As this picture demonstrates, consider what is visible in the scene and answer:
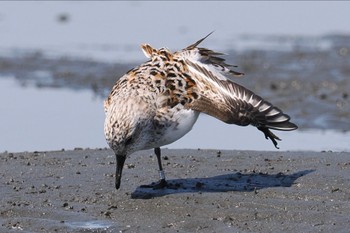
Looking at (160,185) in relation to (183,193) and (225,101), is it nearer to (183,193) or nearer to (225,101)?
(183,193)

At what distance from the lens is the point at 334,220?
7.74m

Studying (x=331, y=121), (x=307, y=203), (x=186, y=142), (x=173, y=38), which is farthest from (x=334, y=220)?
(x=173, y=38)

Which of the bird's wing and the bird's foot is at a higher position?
the bird's wing

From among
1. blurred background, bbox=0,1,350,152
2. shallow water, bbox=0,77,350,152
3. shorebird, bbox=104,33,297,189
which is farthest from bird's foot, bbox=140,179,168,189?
blurred background, bbox=0,1,350,152

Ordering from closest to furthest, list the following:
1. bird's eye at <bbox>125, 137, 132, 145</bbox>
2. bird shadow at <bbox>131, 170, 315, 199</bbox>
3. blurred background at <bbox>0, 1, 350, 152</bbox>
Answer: bird's eye at <bbox>125, 137, 132, 145</bbox>, bird shadow at <bbox>131, 170, 315, 199</bbox>, blurred background at <bbox>0, 1, 350, 152</bbox>

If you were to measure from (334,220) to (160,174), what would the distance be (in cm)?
185

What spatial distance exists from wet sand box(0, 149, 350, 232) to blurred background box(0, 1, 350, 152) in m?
2.43

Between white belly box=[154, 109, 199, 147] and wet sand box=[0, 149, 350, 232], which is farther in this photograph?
white belly box=[154, 109, 199, 147]

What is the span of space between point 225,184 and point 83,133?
15.5ft

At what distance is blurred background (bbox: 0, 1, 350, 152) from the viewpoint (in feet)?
43.6

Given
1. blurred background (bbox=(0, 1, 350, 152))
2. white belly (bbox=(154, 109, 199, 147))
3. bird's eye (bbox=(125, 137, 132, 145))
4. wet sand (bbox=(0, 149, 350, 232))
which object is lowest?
wet sand (bbox=(0, 149, 350, 232))

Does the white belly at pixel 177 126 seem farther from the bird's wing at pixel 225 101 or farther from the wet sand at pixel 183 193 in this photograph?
the wet sand at pixel 183 193

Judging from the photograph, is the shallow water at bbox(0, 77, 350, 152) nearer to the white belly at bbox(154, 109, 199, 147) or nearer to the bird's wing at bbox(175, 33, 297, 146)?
Answer: the bird's wing at bbox(175, 33, 297, 146)

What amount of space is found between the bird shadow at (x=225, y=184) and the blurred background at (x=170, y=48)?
309cm
